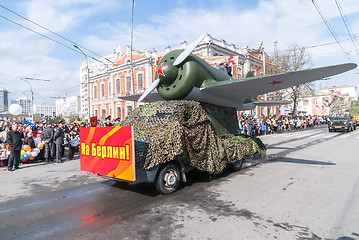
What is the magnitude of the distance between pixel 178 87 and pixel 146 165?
2600 mm

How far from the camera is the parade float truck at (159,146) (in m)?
4.32

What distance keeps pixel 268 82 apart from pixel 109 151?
4501 millimetres

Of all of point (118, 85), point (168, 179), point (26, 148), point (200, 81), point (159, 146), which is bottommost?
point (168, 179)

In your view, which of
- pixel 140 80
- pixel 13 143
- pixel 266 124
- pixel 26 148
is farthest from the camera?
pixel 140 80

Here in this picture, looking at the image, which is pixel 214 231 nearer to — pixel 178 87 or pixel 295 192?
pixel 295 192

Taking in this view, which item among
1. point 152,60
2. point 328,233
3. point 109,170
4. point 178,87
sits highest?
point 152,60

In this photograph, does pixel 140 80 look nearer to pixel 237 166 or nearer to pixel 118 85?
pixel 118 85

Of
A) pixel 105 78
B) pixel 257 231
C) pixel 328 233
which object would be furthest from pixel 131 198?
pixel 105 78

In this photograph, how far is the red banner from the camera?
4.16 meters

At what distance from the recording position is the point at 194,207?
4215mm

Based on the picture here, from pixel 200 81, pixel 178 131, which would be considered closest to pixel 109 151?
pixel 178 131

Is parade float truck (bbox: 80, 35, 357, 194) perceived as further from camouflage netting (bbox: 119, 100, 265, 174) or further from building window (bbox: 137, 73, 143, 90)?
building window (bbox: 137, 73, 143, 90)

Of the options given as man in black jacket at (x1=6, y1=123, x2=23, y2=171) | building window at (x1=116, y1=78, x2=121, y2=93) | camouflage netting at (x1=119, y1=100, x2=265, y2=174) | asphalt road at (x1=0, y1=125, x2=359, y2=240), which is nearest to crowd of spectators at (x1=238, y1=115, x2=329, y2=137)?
asphalt road at (x1=0, y1=125, x2=359, y2=240)

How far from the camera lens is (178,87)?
19.9 ft
